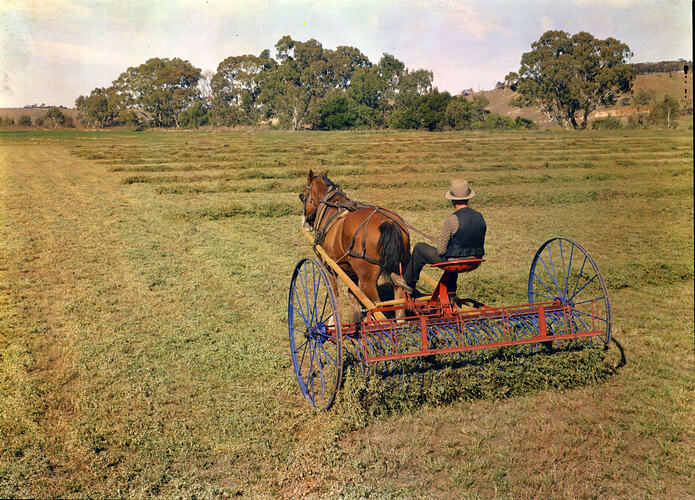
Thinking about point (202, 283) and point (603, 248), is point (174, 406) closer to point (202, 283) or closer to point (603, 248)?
point (202, 283)

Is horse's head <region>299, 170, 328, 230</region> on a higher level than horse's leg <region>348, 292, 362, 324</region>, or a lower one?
higher

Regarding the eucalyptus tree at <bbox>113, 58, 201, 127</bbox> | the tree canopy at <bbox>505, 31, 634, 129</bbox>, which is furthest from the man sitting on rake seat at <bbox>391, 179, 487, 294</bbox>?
the eucalyptus tree at <bbox>113, 58, 201, 127</bbox>

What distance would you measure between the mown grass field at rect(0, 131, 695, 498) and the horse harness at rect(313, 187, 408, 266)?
1632mm

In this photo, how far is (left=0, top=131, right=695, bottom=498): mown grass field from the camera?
443 centimetres

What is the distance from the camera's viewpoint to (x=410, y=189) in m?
22.6

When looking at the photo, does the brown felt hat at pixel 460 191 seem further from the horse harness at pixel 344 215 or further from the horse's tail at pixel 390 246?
the horse harness at pixel 344 215

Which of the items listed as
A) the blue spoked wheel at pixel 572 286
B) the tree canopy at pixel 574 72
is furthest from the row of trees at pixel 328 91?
the blue spoked wheel at pixel 572 286

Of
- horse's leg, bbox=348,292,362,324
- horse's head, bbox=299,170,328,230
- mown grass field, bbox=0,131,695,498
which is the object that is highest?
horse's head, bbox=299,170,328,230

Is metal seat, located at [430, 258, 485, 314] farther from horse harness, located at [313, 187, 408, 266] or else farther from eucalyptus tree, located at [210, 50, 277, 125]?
eucalyptus tree, located at [210, 50, 277, 125]

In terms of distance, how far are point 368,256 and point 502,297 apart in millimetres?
3623

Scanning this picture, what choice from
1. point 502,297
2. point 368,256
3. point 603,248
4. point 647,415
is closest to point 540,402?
point 647,415

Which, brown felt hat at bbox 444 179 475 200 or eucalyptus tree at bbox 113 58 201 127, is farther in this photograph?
eucalyptus tree at bbox 113 58 201 127

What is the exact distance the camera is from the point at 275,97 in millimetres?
64438

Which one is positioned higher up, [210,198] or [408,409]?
[210,198]
